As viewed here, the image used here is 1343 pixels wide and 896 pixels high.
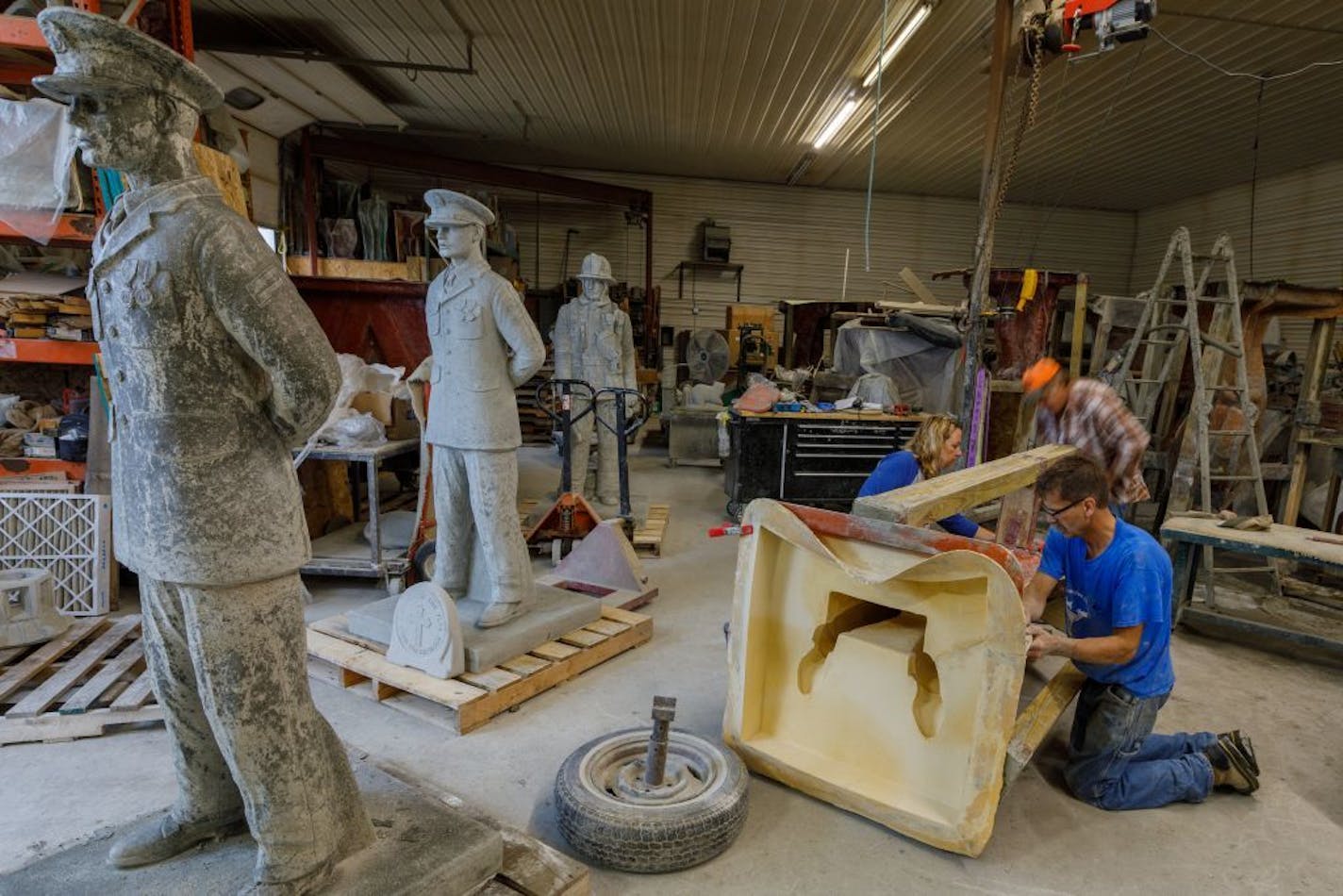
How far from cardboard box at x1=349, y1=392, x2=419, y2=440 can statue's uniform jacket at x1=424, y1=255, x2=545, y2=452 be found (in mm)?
2229

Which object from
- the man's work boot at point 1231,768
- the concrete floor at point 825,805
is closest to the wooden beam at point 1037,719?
the concrete floor at point 825,805

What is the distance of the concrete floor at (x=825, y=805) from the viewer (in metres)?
2.35

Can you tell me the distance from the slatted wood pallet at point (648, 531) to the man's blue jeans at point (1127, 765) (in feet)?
11.9

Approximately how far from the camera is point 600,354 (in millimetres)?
7133

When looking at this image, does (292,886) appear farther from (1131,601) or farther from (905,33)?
(905,33)

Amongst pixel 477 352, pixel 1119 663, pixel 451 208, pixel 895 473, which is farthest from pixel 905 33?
pixel 1119 663

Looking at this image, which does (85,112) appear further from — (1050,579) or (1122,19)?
(1122,19)

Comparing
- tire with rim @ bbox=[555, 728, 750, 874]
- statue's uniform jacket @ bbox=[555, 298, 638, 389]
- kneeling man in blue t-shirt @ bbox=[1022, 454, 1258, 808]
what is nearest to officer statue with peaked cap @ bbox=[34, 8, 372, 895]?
tire with rim @ bbox=[555, 728, 750, 874]

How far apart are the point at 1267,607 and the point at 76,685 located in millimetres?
7435

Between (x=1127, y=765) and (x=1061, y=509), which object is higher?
(x=1061, y=509)

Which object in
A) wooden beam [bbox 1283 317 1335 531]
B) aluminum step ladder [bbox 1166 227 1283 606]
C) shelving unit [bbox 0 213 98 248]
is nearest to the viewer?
shelving unit [bbox 0 213 98 248]

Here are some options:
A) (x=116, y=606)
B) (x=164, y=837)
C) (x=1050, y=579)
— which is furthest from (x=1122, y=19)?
(x=116, y=606)

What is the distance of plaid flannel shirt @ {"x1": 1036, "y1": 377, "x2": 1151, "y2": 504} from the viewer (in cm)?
430

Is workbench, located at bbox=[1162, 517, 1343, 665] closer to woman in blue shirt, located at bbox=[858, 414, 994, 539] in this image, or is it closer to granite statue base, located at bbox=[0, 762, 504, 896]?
woman in blue shirt, located at bbox=[858, 414, 994, 539]
